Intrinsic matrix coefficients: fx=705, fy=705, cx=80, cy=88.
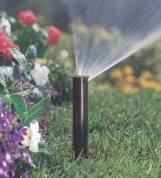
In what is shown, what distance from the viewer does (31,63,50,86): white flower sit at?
486cm

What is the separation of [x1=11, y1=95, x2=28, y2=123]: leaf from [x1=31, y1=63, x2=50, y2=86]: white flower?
1373 mm

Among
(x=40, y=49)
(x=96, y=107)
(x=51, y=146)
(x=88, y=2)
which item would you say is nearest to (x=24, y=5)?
(x=40, y=49)

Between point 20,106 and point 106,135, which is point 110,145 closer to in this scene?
point 106,135

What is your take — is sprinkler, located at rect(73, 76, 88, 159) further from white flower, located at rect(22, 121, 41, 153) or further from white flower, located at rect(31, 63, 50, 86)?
white flower, located at rect(31, 63, 50, 86)

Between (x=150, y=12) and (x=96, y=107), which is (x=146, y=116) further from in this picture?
(x=150, y=12)

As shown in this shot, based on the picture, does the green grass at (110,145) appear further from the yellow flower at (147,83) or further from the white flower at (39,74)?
the yellow flower at (147,83)

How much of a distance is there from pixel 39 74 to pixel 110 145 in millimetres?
1268

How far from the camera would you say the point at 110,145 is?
12.4ft

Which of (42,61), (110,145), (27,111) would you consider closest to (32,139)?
(27,111)

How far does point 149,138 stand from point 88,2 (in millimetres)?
930

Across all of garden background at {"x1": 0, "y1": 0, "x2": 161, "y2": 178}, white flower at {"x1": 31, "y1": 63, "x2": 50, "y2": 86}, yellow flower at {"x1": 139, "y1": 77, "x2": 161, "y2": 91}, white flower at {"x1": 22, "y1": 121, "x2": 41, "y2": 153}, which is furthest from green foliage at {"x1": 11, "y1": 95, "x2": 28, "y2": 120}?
yellow flower at {"x1": 139, "y1": 77, "x2": 161, "y2": 91}

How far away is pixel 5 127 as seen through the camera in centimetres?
317

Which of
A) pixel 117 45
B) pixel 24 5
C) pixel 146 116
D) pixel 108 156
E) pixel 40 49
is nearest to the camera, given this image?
pixel 108 156

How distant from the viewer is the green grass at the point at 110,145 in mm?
3305
